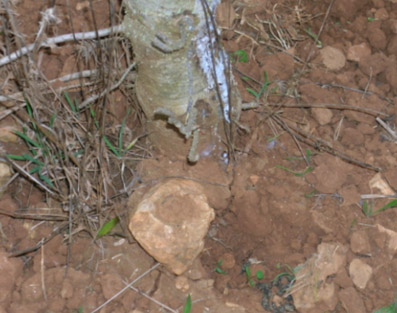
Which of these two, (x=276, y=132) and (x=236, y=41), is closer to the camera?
(x=276, y=132)

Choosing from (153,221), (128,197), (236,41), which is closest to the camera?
(153,221)

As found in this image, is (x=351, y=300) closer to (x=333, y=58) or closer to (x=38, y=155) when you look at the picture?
(x=333, y=58)

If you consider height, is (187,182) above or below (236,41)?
below

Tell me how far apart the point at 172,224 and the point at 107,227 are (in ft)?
0.71

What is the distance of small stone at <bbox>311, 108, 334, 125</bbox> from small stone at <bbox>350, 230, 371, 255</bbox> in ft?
1.51

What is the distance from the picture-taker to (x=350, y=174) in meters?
1.84

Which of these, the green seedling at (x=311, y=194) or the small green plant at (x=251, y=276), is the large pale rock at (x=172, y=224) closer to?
the small green plant at (x=251, y=276)

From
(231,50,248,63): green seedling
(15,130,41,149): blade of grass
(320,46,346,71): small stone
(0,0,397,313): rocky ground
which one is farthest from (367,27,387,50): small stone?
(15,130,41,149): blade of grass

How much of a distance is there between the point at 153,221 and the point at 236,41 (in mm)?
879

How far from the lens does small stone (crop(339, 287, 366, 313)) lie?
63.9 inches

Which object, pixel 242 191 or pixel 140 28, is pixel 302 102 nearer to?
pixel 242 191

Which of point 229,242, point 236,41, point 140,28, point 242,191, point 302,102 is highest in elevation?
point 140,28

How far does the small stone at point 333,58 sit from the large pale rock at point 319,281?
2.56 ft

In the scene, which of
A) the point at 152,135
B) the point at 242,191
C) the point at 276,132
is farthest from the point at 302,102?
the point at 152,135
